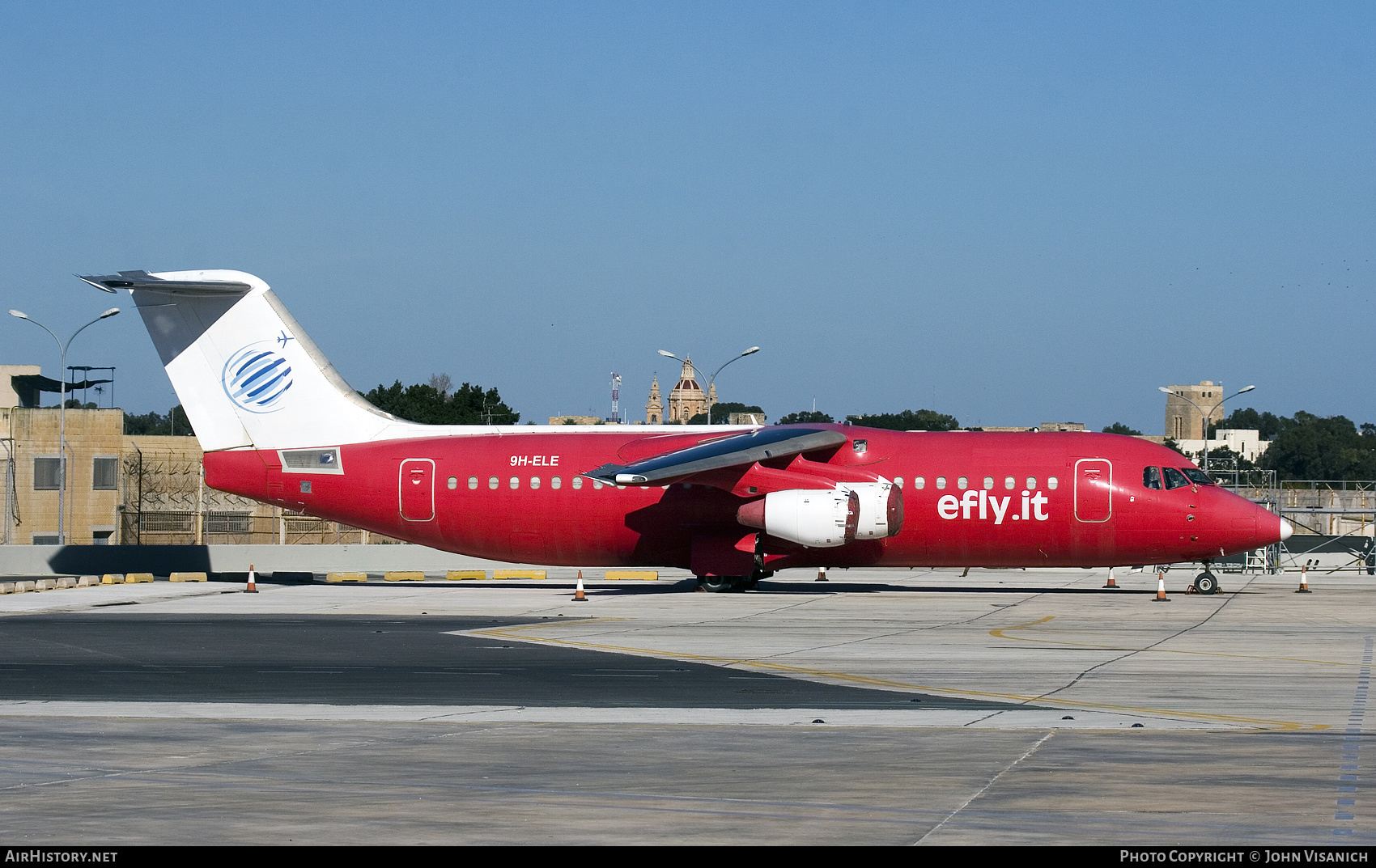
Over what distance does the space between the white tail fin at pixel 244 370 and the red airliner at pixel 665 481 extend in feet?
0.15

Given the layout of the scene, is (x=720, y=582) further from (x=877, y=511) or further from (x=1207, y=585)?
(x=1207, y=585)

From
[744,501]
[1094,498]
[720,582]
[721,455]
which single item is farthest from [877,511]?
[1094,498]

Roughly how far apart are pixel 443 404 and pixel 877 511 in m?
110

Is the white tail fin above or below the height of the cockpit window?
above

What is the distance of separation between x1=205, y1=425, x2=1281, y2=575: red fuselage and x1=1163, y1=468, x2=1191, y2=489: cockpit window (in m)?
0.14

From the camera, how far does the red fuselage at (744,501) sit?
36094mm

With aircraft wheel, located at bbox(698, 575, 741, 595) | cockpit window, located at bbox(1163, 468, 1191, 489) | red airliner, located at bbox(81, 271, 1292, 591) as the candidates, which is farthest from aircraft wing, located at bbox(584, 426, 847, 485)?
cockpit window, located at bbox(1163, 468, 1191, 489)

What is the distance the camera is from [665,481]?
35281mm

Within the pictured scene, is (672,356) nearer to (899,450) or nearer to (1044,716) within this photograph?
(899,450)

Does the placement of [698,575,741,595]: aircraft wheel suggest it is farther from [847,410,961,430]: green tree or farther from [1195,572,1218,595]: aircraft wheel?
[847,410,961,430]: green tree

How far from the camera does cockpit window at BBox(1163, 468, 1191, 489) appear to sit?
36156 millimetres

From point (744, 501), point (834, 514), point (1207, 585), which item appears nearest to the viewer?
point (834, 514)
